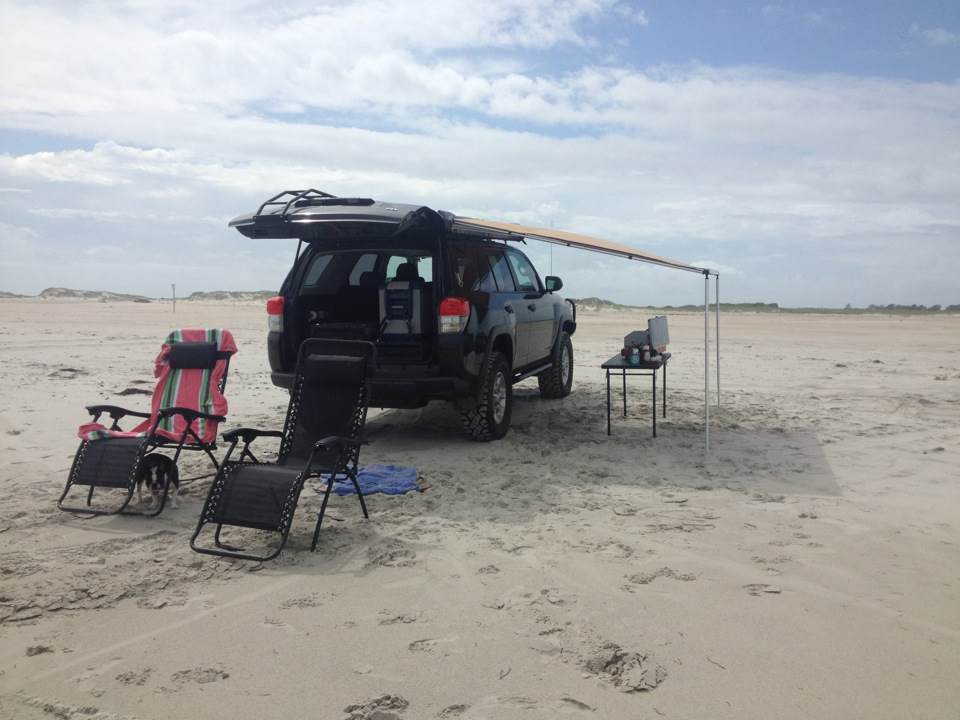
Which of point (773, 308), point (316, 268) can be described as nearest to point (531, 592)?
point (316, 268)

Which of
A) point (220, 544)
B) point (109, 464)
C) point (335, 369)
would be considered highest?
point (335, 369)

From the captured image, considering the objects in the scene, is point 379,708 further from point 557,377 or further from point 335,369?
point 557,377

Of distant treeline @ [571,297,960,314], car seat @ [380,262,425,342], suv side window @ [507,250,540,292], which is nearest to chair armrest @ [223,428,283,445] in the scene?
car seat @ [380,262,425,342]

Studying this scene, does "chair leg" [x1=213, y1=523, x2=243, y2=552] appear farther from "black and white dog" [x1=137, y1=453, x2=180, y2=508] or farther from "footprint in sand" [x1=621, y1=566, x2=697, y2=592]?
"footprint in sand" [x1=621, y1=566, x2=697, y2=592]

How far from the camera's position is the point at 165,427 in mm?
6070

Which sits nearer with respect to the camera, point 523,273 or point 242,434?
point 242,434

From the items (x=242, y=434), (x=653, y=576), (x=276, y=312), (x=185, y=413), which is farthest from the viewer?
(x=276, y=312)

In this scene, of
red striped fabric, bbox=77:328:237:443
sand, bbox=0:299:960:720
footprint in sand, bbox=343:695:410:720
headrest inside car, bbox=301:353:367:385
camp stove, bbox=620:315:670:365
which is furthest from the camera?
camp stove, bbox=620:315:670:365

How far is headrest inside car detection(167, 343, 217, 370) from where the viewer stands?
643cm

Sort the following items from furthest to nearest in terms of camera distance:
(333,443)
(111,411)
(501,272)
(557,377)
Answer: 1. (557,377)
2. (501,272)
3. (111,411)
4. (333,443)

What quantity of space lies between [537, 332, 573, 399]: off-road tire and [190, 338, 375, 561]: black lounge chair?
14.8ft

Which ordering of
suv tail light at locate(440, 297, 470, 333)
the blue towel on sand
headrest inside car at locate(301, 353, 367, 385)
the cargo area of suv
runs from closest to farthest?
headrest inside car at locate(301, 353, 367, 385) < the blue towel on sand < suv tail light at locate(440, 297, 470, 333) < the cargo area of suv

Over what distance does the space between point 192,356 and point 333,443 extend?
6.90 feet

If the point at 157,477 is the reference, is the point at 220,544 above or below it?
below
